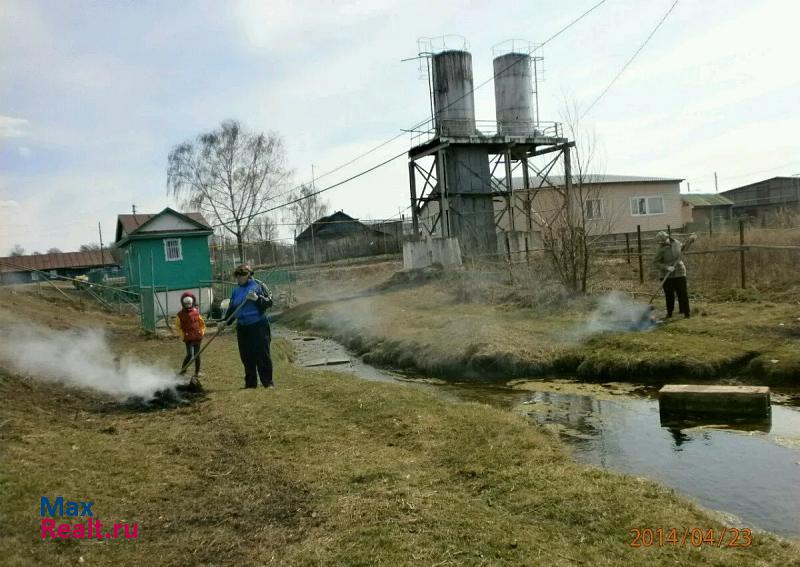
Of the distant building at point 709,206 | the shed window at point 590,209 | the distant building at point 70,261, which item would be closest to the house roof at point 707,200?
the distant building at point 709,206

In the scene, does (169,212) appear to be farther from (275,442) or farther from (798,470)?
(798,470)

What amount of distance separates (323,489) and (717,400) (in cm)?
583

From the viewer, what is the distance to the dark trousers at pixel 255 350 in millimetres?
9961

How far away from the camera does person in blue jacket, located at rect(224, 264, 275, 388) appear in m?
9.89

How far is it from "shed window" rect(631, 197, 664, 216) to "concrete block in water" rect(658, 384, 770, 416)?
3733 cm

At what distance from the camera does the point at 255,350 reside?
10070 millimetres

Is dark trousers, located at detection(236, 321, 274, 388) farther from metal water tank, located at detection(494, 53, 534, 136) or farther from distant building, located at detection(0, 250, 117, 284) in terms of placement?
distant building, located at detection(0, 250, 117, 284)

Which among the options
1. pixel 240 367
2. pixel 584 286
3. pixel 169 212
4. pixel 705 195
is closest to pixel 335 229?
pixel 169 212

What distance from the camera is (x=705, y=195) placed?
6450 cm

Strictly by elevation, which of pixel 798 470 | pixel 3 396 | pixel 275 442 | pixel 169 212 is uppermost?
pixel 169 212

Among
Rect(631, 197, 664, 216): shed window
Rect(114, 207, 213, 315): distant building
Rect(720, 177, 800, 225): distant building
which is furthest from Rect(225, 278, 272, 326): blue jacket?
Rect(720, 177, 800, 225): distant building

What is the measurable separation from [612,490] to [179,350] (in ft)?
43.9

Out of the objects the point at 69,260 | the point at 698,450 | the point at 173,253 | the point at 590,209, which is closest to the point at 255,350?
the point at 698,450

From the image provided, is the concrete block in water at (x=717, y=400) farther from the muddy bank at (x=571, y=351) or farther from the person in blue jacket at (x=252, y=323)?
the person in blue jacket at (x=252, y=323)
